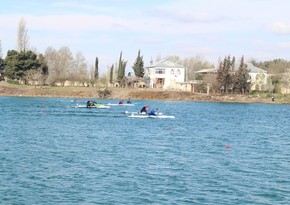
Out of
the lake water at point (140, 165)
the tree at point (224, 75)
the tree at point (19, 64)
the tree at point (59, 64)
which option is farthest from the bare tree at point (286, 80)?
the lake water at point (140, 165)

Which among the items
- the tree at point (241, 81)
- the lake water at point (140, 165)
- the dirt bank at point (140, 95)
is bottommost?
the lake water at point (140, 165)

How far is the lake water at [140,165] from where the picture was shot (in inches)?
891

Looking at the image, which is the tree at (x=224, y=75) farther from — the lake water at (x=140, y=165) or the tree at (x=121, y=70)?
the lake water at (x=140, y=165)

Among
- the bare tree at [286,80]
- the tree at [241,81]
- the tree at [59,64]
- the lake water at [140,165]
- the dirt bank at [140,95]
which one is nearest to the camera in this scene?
the lake water at [140,165]

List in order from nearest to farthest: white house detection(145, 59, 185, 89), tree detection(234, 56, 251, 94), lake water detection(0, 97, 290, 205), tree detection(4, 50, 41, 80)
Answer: lake water detection(0, 97, 290, 205) → tree detection(234, 56, 251, 94) → tree detection(4, 50, 41, 80) → white house detection(145, 59, 185, 89)

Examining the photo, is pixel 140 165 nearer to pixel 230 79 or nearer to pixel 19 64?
pixel 230 79

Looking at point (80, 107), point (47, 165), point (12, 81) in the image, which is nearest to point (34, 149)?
point (47, 165)

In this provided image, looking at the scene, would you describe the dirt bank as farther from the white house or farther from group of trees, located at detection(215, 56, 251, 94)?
the white house

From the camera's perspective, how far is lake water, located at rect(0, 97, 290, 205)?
74.2ft

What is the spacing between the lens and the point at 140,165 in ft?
96.0

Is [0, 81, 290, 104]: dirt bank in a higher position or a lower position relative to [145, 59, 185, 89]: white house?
lower

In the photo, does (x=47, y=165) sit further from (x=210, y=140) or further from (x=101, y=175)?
(x=210, y=140)

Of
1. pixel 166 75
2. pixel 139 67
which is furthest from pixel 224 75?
pixel 139 67

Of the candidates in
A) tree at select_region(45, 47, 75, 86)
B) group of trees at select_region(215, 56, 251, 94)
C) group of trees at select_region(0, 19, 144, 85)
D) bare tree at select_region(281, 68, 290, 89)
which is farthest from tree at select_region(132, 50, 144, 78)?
bare tree at select_region(281, 68, 290, 89)
